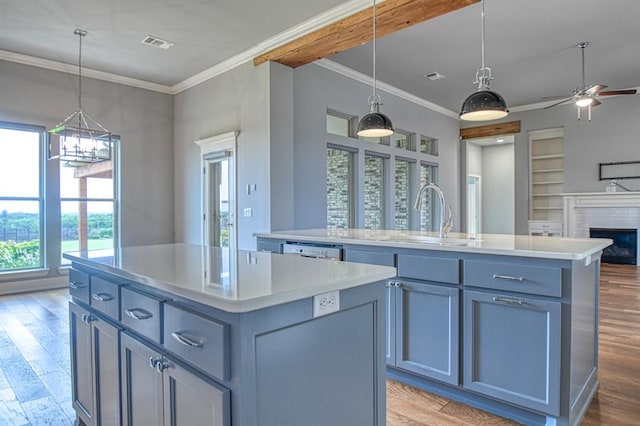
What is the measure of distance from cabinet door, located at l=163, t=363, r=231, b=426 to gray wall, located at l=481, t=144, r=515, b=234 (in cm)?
1122

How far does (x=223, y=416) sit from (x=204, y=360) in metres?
0.16

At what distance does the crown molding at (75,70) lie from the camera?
17.0 feet

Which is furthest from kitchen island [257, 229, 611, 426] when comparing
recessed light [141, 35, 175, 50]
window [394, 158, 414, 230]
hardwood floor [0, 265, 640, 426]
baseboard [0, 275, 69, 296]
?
baseboard [0, 275, 69, 296]

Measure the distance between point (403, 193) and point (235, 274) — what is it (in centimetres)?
640

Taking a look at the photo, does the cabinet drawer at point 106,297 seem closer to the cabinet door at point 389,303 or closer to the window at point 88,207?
the cabinet door at point 389,303

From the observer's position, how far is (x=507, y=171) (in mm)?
11070

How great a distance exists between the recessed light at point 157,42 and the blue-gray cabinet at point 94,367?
3767 millimetres

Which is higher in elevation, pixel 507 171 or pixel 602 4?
pixel 602 4

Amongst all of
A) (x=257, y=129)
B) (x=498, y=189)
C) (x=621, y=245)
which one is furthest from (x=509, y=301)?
(x=498, y=189)

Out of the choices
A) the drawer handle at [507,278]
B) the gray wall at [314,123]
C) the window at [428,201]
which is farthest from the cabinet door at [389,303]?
the window at [428,201]

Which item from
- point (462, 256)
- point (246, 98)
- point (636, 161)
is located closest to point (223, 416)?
point (462, 256)

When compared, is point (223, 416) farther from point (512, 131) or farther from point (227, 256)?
point (512, 131)

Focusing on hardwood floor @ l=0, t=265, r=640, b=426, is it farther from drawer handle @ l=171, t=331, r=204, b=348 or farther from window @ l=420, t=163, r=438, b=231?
window @ l=420, t=163, r=438, b=231

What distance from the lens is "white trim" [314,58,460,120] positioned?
5724 millimetres
